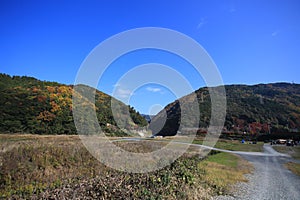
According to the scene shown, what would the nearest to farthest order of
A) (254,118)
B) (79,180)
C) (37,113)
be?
(79,180) < (37,113) < (254,118)

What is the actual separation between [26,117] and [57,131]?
7.74m

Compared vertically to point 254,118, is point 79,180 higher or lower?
lower

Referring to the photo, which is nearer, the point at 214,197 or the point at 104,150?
the point at 214,197

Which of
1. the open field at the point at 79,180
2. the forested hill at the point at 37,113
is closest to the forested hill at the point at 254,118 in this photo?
the forested hill at the point at 37,113

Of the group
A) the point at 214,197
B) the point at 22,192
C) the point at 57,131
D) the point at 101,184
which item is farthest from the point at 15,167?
the point at 57,131

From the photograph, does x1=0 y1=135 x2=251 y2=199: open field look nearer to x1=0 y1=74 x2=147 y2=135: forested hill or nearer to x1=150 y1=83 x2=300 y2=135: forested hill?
x1=0 y1=74 x2=147 y2=135: forested hill

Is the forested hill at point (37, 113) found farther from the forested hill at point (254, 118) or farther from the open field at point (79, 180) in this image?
the open field at point (79, 180)

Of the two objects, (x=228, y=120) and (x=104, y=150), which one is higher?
(x=228, y=120)

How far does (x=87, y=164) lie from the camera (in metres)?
9.70

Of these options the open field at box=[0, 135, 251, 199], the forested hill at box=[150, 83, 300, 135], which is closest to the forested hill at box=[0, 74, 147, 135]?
the forested hill at box=[150, 83, 300, 135]

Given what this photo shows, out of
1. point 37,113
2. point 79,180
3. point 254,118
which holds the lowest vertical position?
point 79,180

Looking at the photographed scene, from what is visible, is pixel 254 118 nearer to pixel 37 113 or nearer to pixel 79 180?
pixel 37 113

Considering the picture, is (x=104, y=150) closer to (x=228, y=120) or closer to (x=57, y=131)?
(x=57, y=131)

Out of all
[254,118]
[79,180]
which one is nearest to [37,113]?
[79,180]
